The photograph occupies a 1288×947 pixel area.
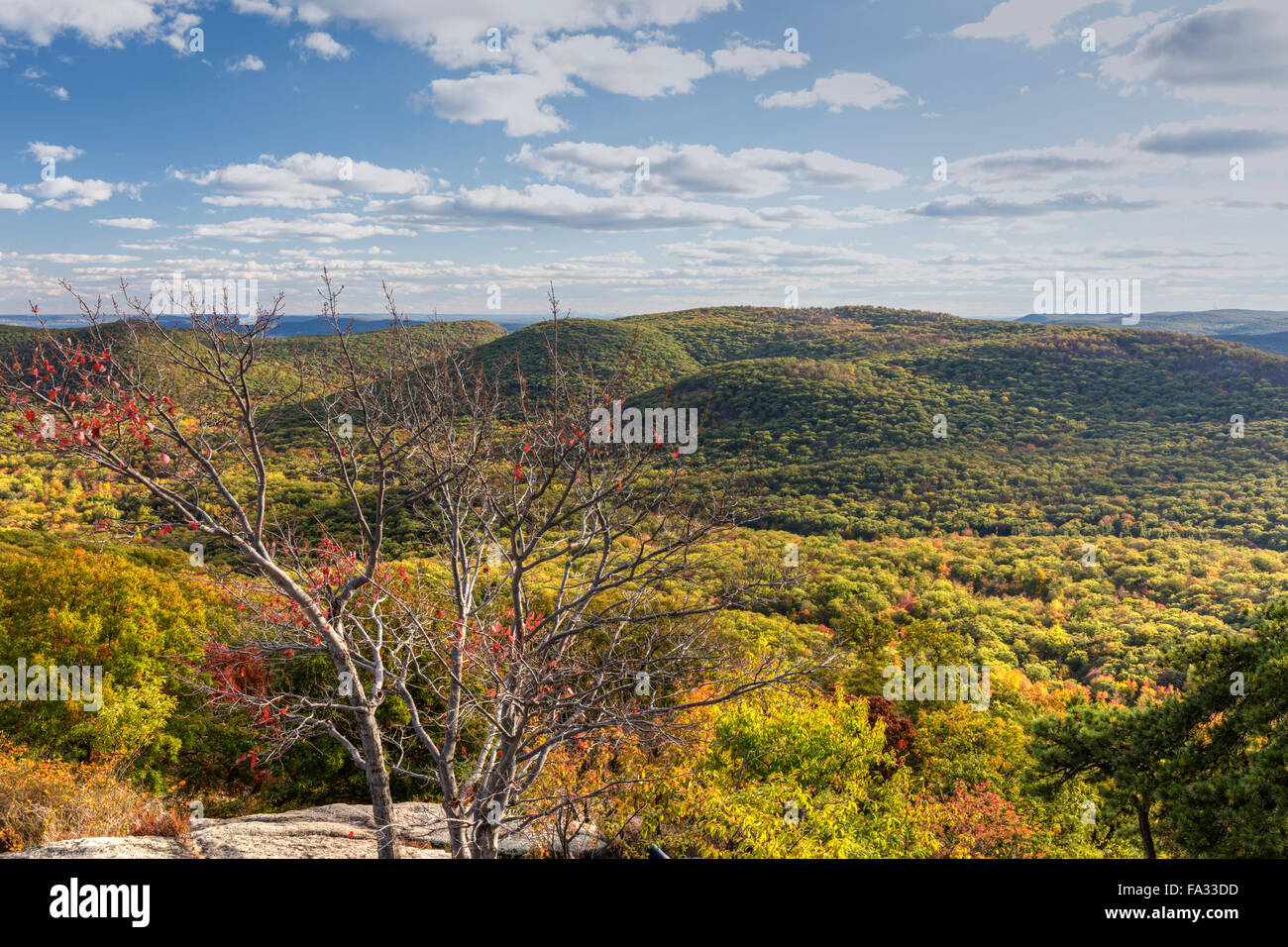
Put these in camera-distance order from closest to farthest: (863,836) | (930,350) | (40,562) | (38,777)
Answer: (38,777) → (863,836) → (40,562) → (930,350)

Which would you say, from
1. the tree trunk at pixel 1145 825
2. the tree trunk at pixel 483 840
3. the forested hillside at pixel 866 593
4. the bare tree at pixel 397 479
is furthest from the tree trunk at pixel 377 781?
the tree trunk at pixel 1145 825

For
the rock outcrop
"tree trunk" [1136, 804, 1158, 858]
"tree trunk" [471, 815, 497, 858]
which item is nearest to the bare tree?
"tree trunk" [471, 815, 497, 858]

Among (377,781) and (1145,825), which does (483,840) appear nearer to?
(377,781)

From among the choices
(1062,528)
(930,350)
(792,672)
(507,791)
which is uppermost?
(930,350)

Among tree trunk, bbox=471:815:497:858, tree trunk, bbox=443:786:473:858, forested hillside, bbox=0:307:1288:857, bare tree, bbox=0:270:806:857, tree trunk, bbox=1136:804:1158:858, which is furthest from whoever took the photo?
tree trunk, bbox=1136:804:1158:858

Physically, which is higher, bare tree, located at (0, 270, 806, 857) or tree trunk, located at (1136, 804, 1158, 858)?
bare tree, located at (0, 270, 806, 857)

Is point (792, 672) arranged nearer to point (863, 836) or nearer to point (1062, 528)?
point (863, 836)

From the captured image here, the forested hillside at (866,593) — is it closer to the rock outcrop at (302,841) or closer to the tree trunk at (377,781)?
the rock outcrop at (302,841)

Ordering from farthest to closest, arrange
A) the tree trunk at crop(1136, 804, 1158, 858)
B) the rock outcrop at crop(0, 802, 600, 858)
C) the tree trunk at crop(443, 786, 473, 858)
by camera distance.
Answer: the tree trunk at crop(1136, 804, 1158, 858)
the rock outcrop at crop(0, 802, 600, 858)
the tree trunk at crop(443, 786, 473, 858)

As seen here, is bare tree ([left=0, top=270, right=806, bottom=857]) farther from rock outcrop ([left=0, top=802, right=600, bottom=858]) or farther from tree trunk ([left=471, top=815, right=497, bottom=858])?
rock outcrop ([left=0, top=802, right=600, bottom=858])

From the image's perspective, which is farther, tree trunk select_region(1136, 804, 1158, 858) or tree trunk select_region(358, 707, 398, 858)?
tree trunk select_region(1136, 804, 1158, 858)

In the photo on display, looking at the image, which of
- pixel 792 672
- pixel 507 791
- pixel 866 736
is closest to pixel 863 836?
pixel 866 736
